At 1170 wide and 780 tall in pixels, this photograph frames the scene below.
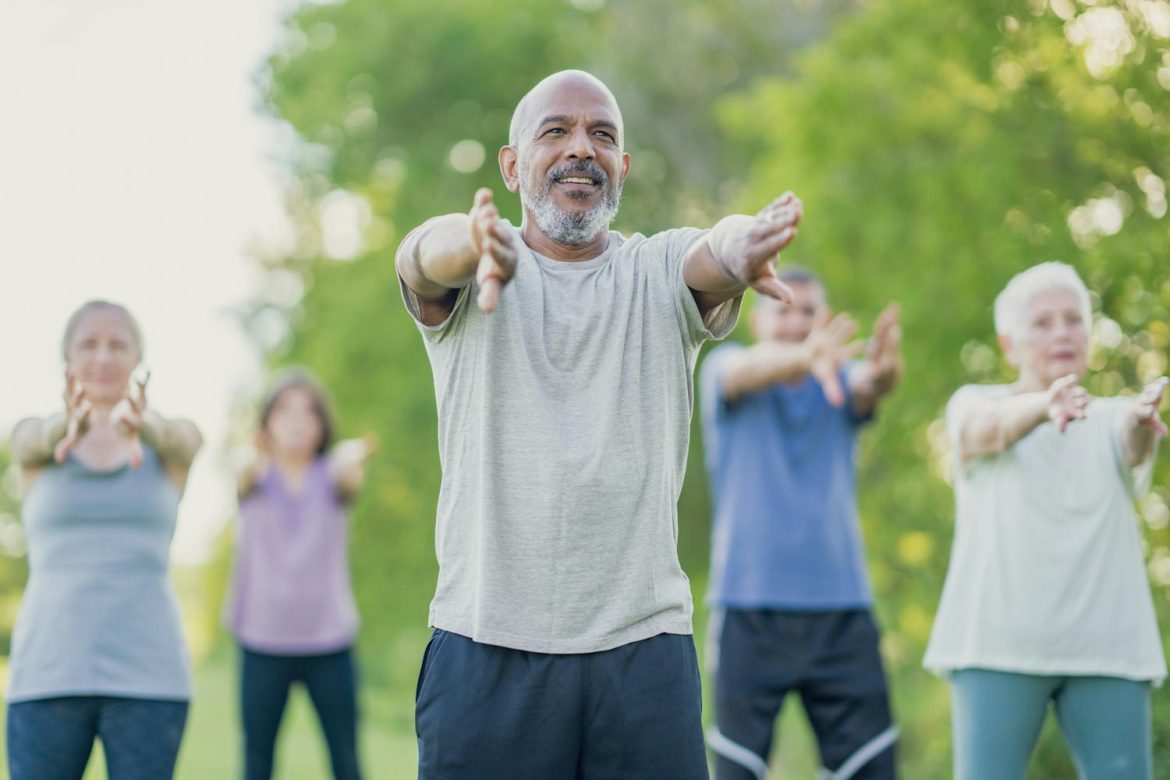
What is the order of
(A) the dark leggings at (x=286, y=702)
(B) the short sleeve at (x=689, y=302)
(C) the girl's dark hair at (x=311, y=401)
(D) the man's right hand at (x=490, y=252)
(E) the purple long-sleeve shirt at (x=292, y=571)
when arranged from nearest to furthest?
(D) the man's right hand at (x=490, y=252) < (B) the short sleeve at (x=689, y=302) < (A) the dark leggings at (x=286, y=702) < (E) the purple long-sleeve shirt at (x=292, y=571) < (C) the girl's dark hair at (x=311, y=401)

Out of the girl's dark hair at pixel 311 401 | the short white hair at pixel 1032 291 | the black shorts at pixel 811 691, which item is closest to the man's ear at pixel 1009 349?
→ the short white hair at pixel 1032 291

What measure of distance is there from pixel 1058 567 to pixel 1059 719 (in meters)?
0.52

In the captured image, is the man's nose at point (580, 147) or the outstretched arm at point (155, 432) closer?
the man's nose at point (580, 147)

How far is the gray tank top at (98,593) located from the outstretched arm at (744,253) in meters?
2.35

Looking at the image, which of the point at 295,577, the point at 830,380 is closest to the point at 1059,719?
the point at 830,380

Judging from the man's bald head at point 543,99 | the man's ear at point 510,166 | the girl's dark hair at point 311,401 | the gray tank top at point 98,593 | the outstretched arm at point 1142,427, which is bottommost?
the gray tank top at point 98,593

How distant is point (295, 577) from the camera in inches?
302

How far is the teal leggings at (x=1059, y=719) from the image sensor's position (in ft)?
15.9

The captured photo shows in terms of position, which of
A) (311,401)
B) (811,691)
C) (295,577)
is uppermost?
(311,401)

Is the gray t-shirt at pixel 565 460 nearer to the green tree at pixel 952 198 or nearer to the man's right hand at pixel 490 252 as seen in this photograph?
the man's right hand at pixel 490 252

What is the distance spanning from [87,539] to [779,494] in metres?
2.66

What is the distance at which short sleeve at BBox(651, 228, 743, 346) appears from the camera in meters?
3.57

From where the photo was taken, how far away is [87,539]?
195 inches

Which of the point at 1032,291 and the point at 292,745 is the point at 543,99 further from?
the point at 292,745
